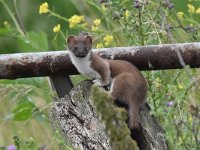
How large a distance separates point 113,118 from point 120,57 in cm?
134

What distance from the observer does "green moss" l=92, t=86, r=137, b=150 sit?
3102 mm

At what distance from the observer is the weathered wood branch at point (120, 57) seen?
14.2 ft

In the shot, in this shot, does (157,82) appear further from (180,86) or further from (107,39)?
(107,39)

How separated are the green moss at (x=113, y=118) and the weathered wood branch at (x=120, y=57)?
1095 mm

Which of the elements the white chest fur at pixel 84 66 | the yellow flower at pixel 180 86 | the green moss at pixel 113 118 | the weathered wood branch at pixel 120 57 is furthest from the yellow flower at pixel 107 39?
the green moss at pixel 113 118

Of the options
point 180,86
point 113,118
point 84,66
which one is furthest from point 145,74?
point 113,118

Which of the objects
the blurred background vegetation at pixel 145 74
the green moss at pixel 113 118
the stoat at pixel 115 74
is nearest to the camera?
the green moss at pixel 113 118

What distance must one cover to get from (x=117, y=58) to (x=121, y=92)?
0.60 ft

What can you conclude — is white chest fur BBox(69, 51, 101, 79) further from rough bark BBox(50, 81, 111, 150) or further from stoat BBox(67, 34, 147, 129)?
rough bark BBox(50, 81, 111, 150)

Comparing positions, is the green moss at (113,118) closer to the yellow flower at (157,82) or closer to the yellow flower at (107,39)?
the yellow flower at (157,82)

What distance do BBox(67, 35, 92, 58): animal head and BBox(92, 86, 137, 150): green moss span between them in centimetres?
175

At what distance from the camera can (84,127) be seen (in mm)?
4160

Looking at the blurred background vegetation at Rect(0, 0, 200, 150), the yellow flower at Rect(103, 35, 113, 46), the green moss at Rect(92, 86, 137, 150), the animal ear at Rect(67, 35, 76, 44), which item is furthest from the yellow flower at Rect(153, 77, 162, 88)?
the green moss at Rect(92, 86, 137, 150)

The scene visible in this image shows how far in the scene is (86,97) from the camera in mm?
4238
